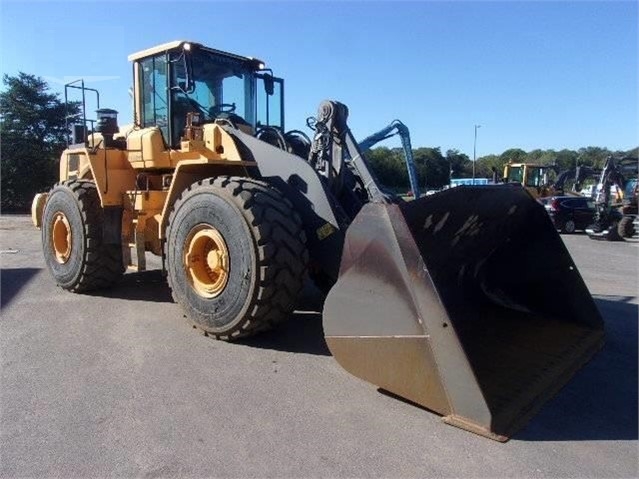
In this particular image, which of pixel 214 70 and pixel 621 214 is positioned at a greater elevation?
pixel 214 70

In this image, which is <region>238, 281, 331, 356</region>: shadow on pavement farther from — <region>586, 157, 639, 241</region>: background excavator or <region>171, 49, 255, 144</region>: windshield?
<region>586, 157, 639, 241</region>: background excavator

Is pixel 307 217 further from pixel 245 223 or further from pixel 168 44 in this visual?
pixel 168 44

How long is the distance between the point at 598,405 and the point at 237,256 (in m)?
2.87

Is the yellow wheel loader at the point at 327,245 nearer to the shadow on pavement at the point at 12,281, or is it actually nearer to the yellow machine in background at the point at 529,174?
the shadow on pavement at the point at 12,281

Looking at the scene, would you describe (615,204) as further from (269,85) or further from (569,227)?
(269,85)

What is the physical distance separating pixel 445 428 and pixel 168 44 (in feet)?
16.5

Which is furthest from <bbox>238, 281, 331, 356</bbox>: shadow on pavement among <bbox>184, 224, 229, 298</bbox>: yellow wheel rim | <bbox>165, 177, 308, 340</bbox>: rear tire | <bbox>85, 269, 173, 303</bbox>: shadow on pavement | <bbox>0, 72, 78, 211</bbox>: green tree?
<bbox>0, 72, 78, 211</bbox>: green tree

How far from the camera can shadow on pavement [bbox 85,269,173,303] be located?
263 inches

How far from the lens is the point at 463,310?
452 cm

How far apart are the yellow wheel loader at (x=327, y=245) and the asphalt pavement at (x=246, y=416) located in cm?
20

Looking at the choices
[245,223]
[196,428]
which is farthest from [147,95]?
[196,428]

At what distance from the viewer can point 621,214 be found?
1823cm

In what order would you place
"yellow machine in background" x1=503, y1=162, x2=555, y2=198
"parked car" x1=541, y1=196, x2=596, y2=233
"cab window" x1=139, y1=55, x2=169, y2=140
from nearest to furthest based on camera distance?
"cab window" x1=139, y1=55, x2=169, y2=140, "parked car" x1=541, y1=196, x2=596, y2=233, "yellow machine in background" x1=503, y1=162, x2=555, y2=198

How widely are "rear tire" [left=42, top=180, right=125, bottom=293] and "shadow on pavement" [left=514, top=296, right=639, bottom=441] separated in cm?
532
